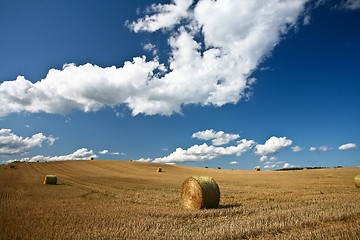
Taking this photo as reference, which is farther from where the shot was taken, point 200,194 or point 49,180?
point 49,180

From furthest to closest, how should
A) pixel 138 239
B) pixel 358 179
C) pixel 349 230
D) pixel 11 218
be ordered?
pixel 358 179
pixel 11 218
pixel 349 230
pixel 138 239

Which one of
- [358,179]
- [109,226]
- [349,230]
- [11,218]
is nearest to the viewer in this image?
[349,230]

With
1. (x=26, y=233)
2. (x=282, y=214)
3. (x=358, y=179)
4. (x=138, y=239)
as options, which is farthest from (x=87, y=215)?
(x=358, y=179)

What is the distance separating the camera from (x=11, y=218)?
7551 millimetres

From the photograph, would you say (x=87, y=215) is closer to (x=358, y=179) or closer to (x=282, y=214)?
(x=282, y=214)

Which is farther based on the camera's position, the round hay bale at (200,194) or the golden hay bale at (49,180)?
the golden hay bale at (49,180)

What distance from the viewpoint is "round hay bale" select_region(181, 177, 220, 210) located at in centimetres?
1021

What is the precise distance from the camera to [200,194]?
10.3 m

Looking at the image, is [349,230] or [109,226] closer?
[349,230]

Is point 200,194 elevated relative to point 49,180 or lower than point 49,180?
elevated

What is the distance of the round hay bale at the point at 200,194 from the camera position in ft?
33.5

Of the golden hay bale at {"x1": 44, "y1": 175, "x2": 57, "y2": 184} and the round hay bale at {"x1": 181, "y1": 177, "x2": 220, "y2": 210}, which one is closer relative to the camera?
the round hay bale at {"x1": 181, "y1": 177, "x2": 220, "y2": 210}

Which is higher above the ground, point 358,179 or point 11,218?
point 358,179

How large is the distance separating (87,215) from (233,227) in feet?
16.3
